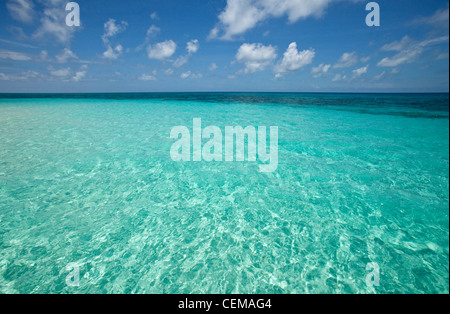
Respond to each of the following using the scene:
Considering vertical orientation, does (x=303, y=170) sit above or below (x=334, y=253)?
above

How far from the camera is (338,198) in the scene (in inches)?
241

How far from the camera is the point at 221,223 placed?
16.9 feet

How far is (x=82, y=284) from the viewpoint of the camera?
3.51m

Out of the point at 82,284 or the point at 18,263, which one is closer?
the point at 82,284

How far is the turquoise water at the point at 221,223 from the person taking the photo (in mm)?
3662

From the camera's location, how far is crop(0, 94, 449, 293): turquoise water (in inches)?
144
